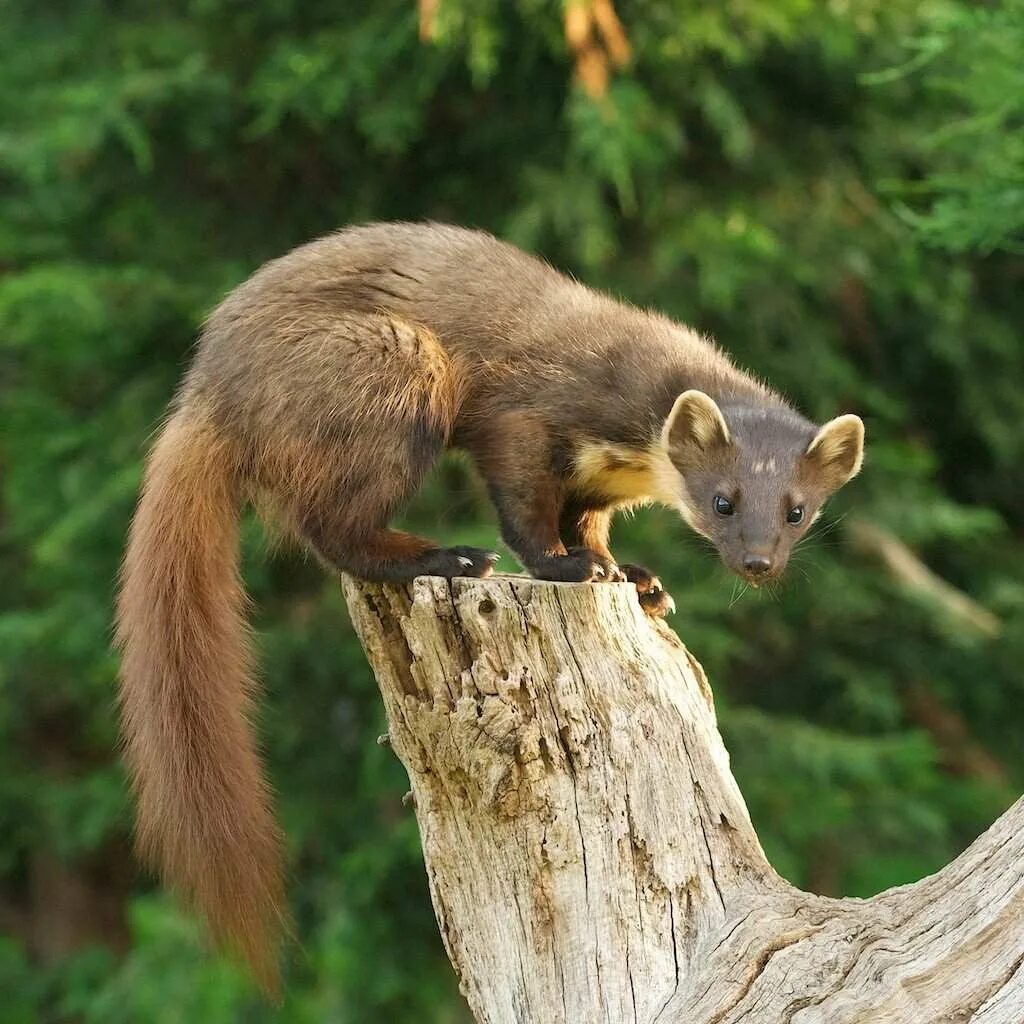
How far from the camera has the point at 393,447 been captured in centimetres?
425

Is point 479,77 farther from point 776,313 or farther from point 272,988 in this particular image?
point 272,988

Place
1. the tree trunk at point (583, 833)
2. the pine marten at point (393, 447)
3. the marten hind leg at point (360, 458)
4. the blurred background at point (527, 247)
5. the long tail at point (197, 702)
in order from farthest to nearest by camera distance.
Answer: the blurred background at point (527, 247) → the marten hind leg at point (360, 458) → the pine marten at point (393, 447) → the long tail at point (197, 702) → the tree trunk at point (583, 833)

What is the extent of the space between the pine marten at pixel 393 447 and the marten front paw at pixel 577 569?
10 millimetres

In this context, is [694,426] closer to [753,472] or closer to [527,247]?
[753,472]

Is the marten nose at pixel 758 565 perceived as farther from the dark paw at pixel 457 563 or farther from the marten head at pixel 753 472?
the dark paw at pixel 457 563

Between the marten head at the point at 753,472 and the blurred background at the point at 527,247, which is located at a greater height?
the marten head at the point at 753,472

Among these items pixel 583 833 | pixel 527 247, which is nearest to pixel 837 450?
pixel 583 833

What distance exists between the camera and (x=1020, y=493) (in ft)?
29.6

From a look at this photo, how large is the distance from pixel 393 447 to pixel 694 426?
32.1 inches

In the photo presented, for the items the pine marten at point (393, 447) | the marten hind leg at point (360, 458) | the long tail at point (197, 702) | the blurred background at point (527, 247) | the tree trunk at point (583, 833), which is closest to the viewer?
the tree trunk at point (583, 833)

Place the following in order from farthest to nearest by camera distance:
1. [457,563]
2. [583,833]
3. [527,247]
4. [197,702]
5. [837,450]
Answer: [527,247], [837,450], [457,563], [197,702], [583,833]

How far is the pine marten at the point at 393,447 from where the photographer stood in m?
4.10

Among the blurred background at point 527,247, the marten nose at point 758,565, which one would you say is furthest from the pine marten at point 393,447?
the blurred background at point 527,247

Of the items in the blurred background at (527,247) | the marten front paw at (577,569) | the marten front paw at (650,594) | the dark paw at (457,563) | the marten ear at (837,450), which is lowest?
the blurred background at (527,247)
